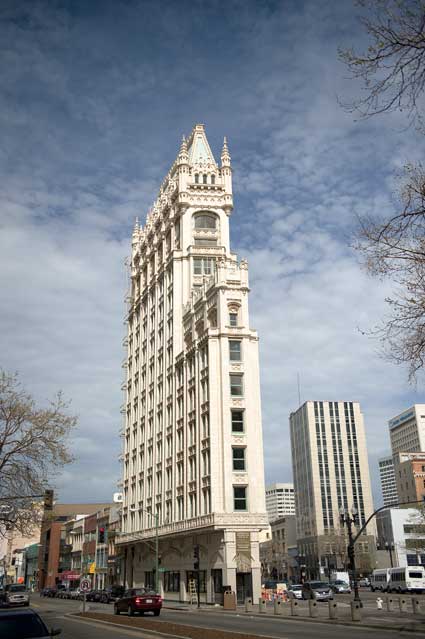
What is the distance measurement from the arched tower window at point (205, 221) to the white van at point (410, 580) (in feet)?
149

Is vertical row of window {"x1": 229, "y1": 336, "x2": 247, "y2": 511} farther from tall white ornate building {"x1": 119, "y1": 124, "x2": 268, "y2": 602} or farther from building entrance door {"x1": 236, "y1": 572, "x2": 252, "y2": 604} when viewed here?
building entrance door {"x1": 236, "y1": 572, "x2": 252, "y2": 604}

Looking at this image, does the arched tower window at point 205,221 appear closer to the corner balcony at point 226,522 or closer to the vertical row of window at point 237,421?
the vertical row of window at point 237,421

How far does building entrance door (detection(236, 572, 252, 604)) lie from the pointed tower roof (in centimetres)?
4946

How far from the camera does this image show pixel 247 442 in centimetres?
5388

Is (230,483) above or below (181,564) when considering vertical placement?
above

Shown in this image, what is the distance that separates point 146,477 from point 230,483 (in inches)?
873

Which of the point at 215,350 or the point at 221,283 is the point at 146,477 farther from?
the point at 221,283

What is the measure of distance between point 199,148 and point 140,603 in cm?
5885

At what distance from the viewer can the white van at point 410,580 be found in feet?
215

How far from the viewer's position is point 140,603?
36156 mm

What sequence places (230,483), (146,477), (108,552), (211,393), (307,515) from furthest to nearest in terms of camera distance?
(307,515) < (108,552) < (146,477) < (211,393) < (230,483)

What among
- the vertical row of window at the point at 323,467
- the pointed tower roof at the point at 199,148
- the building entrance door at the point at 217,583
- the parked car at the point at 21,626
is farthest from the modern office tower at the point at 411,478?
the parked car at the point at 21,626

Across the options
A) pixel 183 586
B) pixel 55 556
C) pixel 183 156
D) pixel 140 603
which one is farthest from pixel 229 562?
pixel 55 556

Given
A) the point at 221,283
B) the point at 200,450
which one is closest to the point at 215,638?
the point at 200,450
